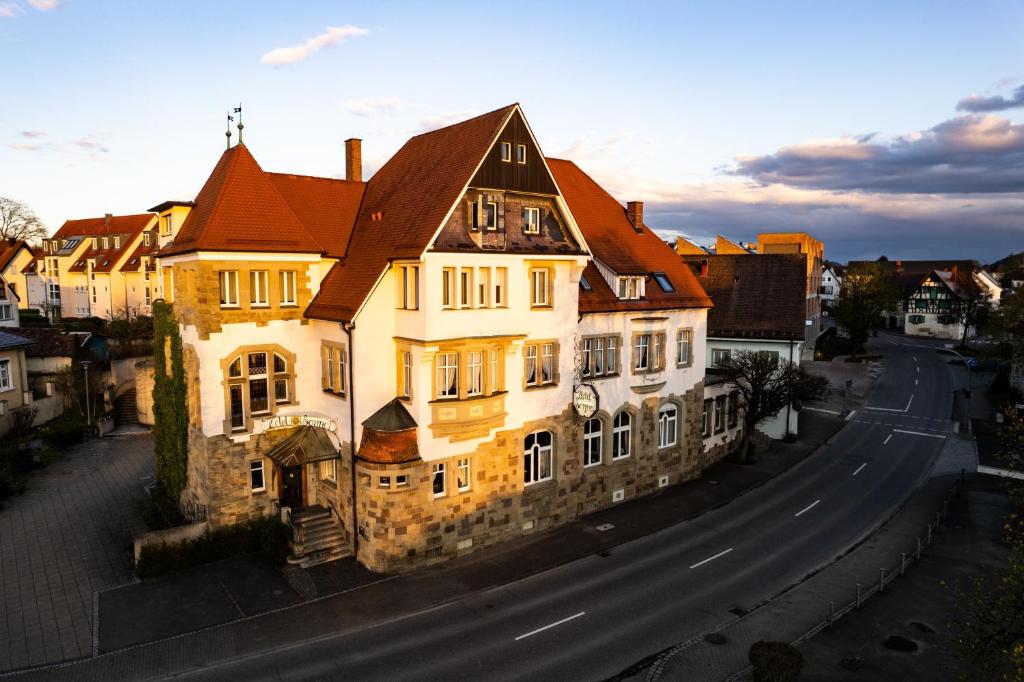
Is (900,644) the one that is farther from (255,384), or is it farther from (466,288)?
(255,384)

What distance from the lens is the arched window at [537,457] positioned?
29375 mm

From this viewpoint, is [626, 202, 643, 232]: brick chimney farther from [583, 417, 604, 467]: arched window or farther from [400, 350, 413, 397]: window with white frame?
[400, 350, 413, 397]: window with white frame

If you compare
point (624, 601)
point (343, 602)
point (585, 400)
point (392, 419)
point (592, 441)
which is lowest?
point (624, 601)

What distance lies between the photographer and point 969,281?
118 m

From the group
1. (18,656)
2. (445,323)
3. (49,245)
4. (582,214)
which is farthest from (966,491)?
(49,245)

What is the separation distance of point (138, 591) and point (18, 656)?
418 centimetres

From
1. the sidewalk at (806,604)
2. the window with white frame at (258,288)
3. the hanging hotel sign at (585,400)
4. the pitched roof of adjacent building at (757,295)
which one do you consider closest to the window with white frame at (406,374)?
the window with white frame at (258,288)

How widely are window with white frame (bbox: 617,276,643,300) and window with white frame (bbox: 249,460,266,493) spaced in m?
18.5

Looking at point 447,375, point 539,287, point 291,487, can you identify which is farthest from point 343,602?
point 539,287

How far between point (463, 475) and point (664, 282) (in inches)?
655

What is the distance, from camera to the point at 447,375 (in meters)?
25.9

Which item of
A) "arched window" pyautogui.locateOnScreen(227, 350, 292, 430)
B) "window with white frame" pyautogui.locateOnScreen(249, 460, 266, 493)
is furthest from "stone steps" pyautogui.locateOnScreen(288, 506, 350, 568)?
"arched window" pyautogui.locateOnScreen(227, 350, 292, 430)

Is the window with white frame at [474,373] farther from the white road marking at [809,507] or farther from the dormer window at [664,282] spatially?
the white road marking at [809,507]

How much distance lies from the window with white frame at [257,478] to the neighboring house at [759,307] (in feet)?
98.1
